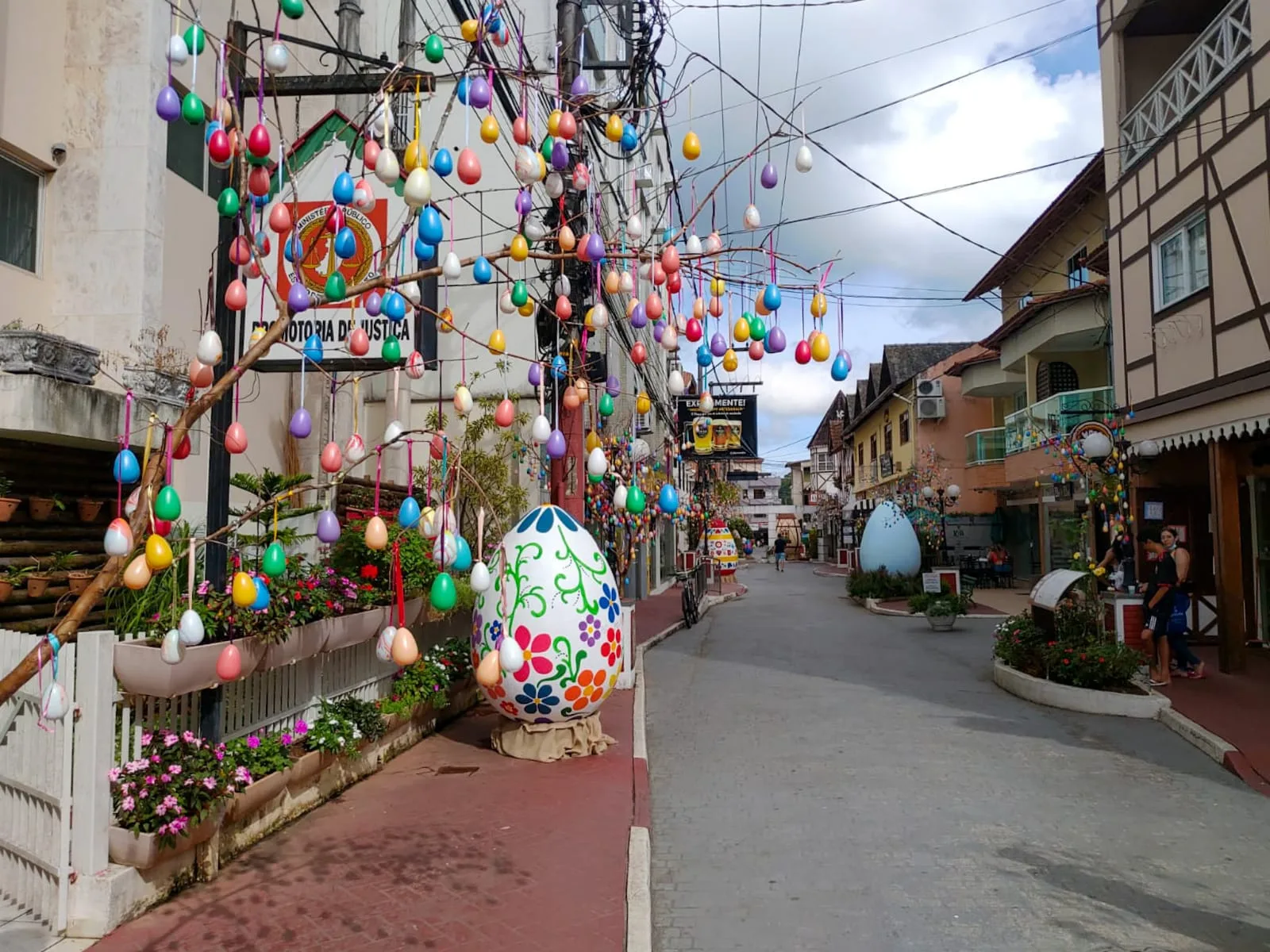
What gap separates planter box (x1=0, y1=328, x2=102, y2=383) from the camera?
686 centimetres

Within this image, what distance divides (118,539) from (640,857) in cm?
383

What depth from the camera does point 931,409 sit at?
114ft

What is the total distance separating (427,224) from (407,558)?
5.25m

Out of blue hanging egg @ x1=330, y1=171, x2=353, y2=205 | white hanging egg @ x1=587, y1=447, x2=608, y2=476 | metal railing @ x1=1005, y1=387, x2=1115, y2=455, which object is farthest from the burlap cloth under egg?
metal railing @ x1=1005, y1=387, x2=1115, y2=455

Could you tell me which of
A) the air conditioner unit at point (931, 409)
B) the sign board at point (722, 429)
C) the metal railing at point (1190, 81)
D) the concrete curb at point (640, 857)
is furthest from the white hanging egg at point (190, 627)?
the air conditioner unit at point (931, 409)

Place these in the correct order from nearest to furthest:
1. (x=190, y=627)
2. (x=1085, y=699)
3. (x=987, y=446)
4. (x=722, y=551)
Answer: (x=190, y=627) < (x=1085, y=699) < (x=987, y=446) < (x=722, y=551)

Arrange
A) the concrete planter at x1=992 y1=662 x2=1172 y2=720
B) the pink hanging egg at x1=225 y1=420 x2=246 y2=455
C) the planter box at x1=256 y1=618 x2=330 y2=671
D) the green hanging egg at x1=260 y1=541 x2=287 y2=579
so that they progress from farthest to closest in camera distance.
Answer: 1. the concrete planter at x1=992 y1=662 x2=1172 y2=720
2. the planter box at x1=256 y1=618 x2=330 y2=671
3. the pink hanging egg at x1=225 y1=420 x2=246 y2=455
4. the green hanging egg at x1=260 y1=541 x2=287 y2=579

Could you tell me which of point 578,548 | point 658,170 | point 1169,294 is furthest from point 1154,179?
point 658,170

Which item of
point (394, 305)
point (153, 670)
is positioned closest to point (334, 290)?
point (394, 305)

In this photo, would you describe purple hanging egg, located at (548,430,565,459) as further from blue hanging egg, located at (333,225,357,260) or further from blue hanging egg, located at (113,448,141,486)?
blue hanging egg, located at (113,448,141,486)

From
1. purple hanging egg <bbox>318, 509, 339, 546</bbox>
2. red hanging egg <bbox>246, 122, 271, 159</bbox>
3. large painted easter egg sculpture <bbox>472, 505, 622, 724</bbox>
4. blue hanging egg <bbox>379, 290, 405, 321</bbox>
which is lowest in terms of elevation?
large painted easter egg sculpture <bbox>472, 505, 622, 724</bbox>

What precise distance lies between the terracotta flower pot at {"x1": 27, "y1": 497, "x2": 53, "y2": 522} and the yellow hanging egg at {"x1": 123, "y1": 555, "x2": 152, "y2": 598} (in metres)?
5.63

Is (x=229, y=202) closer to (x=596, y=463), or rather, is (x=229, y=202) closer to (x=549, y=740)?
(x=596, y=463)

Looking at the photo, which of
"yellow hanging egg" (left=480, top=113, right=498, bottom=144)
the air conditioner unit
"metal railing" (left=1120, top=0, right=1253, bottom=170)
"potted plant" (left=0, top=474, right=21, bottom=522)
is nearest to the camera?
"yellow hanging egg" (left=480, top=113, right=498, bottom=144)
